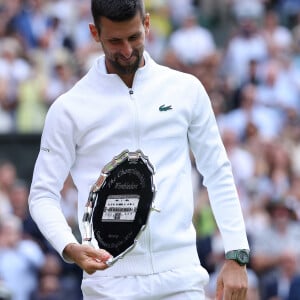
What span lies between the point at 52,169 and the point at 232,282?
3.12 ft

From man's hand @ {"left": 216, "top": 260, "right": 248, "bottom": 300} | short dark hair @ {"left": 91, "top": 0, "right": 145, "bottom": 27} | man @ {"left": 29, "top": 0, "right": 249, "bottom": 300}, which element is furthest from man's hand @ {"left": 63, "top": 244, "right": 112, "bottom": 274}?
short dark hair @ {"left": 91, "top": 0, "right": 145, "bottom": 27}

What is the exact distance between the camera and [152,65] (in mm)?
6004

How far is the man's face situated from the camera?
18.9 feet

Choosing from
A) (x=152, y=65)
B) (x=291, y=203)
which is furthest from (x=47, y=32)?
(x=152, y=65)

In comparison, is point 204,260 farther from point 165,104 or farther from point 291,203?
point 165,104

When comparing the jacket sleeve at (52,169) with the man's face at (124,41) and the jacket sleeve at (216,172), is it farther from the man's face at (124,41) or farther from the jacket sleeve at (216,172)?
the jacket sleeve at (216,172)

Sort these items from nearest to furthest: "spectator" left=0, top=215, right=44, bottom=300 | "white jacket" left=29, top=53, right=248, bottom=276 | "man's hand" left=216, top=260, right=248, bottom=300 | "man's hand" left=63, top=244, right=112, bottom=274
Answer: "man's hand" left=63, top=244, right=112, bottom=274
"man's hand" left=216, top=260, right=248, bottom=300
"white jacket" left=29, top=53, right=248, bottom=276
"spectator" left=0, top=215, right=44, bottom=300

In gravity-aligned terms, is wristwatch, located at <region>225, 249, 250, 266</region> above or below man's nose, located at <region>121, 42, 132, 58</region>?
below

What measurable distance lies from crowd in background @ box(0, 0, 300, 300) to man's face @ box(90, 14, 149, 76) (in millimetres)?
6585

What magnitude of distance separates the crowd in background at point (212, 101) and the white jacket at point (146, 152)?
640cm

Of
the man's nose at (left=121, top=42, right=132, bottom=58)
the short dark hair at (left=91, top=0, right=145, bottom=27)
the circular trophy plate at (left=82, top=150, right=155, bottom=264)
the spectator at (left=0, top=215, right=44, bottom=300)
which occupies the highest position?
the short dark hair at (left=91, top=0, right=145, bottom=27)

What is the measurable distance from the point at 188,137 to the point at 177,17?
13.2 m

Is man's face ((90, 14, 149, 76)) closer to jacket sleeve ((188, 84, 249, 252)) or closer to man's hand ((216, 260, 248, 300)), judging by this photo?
jacket sleeve ((188, 84, 249, 252))

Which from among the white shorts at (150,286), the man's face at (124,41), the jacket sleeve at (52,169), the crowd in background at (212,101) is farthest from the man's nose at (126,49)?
the crowd in background at (212,101)
